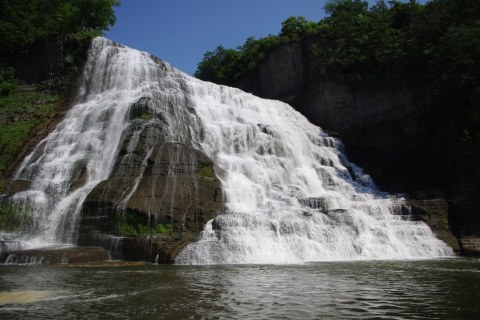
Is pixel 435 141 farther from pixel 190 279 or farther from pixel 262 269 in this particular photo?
pixel 190 279

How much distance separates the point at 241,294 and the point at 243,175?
56.4 ft

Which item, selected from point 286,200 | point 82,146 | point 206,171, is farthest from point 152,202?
point 82,146

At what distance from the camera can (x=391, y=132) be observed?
33500 mm

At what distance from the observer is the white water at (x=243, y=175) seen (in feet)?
64.4

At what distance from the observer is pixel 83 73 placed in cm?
3612

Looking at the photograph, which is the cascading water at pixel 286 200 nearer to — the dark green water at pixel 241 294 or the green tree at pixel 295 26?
the dark green water at pixel 241 294

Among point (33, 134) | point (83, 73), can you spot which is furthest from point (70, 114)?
point (83, 73)

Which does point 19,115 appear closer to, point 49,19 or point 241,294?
point 49,19

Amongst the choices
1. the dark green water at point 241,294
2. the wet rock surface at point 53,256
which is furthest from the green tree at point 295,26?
the dark green water at point 241,294

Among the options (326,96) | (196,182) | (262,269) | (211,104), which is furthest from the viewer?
(326,96)

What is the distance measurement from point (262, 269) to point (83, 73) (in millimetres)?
27556

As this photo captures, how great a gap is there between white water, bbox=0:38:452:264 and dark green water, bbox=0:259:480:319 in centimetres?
548

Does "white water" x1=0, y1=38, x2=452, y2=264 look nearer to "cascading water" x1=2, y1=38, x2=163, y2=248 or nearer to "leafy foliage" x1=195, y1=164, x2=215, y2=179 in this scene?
"cascading water" x1=2, y1=38, x2=163, y2=248

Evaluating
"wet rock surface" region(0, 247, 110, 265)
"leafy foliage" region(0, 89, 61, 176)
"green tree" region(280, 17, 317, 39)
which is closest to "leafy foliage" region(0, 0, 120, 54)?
"leafy foliage" region(0, 89, 61, 176)
